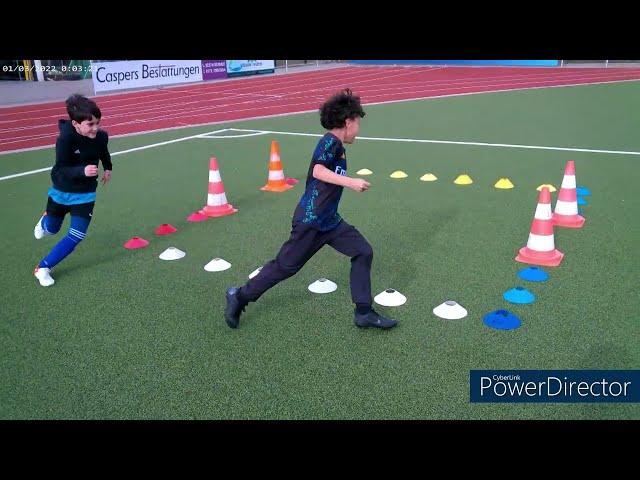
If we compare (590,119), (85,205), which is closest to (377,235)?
(85,205)

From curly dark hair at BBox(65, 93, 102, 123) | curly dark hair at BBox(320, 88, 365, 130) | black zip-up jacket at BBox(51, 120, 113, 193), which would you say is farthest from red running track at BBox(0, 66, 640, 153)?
curly dark hair at BBox(320, 88, 365, 130)

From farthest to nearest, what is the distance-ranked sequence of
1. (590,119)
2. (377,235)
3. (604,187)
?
(590,119), (604,187), (377,235)

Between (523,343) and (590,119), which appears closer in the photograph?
(523,343)

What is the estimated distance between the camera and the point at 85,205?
16.8 feet

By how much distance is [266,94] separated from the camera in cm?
2017

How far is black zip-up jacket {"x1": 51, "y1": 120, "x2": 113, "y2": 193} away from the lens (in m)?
4.81

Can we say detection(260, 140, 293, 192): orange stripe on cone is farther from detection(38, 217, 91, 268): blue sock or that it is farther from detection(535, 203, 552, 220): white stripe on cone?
detection(535, 203, 552, 220): white stripe on cone

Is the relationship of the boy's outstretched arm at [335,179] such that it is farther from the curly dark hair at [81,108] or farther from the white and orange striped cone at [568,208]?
the white and orange striped cone at [568,208]

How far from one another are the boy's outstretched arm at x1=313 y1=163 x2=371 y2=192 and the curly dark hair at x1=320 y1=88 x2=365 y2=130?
309 millimetres

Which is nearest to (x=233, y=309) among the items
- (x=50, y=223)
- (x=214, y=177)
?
(x=50, y=223)

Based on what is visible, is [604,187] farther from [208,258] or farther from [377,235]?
[208,258]

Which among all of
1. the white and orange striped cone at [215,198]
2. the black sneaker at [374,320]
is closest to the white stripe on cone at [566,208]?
the black sneaker at [374,320]

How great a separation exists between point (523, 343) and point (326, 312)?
4.69ft

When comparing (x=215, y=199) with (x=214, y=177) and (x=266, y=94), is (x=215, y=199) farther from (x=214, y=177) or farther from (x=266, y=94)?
(x=266, y=94)
